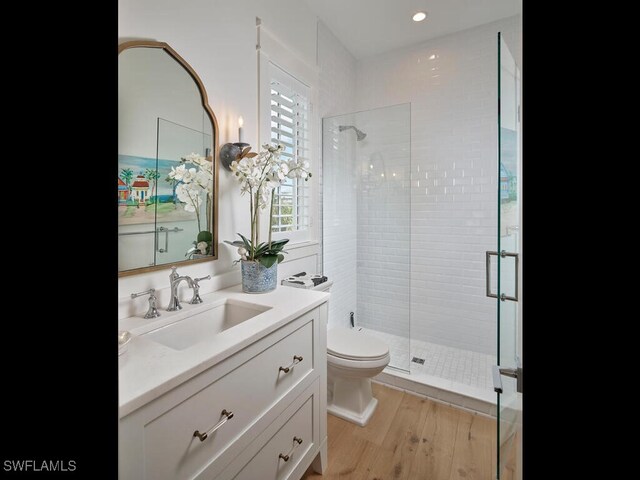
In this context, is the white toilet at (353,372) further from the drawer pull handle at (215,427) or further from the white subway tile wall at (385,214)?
the drawer pull handle at (215,427)

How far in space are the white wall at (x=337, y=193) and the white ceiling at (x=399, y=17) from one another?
15 centimetres

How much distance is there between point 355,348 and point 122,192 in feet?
4.90

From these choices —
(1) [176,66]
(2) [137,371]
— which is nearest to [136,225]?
(2) [137,371]

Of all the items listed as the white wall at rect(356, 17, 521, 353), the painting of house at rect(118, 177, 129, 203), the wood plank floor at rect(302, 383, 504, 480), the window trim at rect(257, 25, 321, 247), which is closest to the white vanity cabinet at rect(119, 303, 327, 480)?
the wood plank floor at rect(302, 383, 504, 480)

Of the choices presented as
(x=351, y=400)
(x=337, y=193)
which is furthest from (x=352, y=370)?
(x=337, y=193)

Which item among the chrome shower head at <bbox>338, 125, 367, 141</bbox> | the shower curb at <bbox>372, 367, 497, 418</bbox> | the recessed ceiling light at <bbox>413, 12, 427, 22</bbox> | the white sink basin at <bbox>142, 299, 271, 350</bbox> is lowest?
the shower curb at <bbox>372, 367, 497, 418</bbox>

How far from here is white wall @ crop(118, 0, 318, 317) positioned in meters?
1.19

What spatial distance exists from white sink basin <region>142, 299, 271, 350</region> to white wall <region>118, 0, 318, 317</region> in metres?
0.15

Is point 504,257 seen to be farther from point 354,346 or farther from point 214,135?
point 214,135

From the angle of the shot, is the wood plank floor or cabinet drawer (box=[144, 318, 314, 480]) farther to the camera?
the wood plank floor

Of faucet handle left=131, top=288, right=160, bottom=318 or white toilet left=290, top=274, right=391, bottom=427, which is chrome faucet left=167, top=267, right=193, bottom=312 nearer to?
faucet handle left=131, top=288, right=160, bottom=318

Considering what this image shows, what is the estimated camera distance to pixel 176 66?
1315mm
